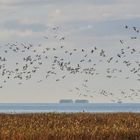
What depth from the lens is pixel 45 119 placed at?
1490 inches

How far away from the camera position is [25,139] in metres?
23.5

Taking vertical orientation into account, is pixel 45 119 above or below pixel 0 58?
below

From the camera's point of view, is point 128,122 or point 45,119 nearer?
point 128,122

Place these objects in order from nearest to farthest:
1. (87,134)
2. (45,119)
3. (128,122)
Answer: (87,134), (128,122), (45,119)

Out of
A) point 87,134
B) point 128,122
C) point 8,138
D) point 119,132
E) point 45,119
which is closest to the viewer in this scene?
point 8,138

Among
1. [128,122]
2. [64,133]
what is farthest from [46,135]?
[128,122]

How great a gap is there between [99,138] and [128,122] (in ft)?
37.5

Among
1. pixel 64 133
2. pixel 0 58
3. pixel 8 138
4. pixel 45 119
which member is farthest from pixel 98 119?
pixel 8 138

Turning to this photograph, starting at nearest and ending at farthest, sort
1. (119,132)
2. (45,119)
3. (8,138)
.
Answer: (8,138), (119,132), (45,119)

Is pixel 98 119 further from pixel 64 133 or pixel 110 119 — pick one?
pixel 64 133

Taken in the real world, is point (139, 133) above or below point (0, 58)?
below

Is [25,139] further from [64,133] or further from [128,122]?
[128,122]

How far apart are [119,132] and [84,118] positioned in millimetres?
11949

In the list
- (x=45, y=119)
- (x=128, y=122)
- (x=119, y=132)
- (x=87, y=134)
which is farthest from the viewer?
(x=45, y=119)
